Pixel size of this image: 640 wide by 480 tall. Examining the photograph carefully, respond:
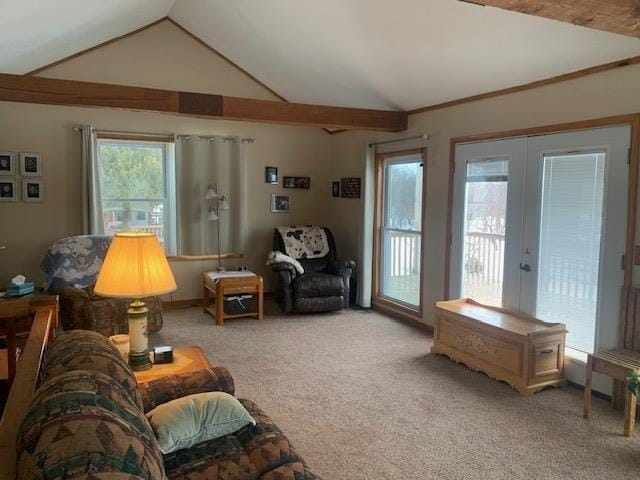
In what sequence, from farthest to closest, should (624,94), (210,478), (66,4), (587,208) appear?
(66,4) < (587,208) < (624,94) < (210,478)

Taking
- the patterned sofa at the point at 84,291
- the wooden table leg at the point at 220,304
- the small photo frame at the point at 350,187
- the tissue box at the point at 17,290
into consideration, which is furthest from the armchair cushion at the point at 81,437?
the small photo frame at the point at 350,187

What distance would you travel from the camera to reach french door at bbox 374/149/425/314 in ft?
17.9

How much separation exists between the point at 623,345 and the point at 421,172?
261 centimetres

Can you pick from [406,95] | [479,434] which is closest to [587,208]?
[479,434]

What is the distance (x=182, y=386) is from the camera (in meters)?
2.32

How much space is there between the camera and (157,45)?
5.76 metres

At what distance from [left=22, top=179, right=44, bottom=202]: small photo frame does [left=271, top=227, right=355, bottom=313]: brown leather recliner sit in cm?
263

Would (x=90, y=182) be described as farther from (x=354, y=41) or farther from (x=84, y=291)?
(x=354, y=41)

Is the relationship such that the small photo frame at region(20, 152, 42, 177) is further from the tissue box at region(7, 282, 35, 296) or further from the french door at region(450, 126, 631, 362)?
the french door at region(450, 126, 631, 362)

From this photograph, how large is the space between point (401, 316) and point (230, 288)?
1.92 meters

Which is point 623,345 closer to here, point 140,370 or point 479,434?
point 479,434

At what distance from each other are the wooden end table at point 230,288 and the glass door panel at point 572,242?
2895 millimetres

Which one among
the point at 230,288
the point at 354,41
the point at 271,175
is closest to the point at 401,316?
the point at 230,288

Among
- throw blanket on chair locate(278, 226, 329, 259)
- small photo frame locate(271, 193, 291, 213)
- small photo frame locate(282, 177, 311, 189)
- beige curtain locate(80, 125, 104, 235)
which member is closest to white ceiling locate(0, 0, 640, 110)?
beige curtain locate(80, 125, 104, 235)
